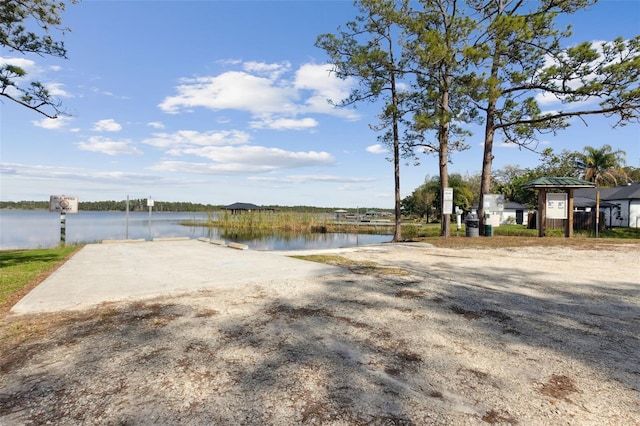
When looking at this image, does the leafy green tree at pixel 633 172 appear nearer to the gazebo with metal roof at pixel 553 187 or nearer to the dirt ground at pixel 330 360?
the gazebo with metal roof at pixel 553 187

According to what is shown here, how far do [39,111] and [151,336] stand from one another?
286 inches

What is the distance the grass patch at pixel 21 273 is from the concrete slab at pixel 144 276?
17cm

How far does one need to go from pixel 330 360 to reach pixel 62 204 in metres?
14.3

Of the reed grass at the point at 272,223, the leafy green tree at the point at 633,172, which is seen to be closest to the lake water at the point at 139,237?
the reed grass at the point at 272,223

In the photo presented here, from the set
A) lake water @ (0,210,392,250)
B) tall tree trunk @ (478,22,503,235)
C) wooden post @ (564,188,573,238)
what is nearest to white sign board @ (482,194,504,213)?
tall tree trunk @ (478,22,503,235)

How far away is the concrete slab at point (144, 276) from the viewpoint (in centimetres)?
470

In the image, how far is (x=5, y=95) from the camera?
7145mm

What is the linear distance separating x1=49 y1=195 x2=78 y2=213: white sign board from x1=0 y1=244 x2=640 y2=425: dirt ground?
36.5 feet

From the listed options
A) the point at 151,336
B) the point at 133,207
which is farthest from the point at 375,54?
the point at 133,207

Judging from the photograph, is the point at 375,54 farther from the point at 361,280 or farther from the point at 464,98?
the point at 361,280

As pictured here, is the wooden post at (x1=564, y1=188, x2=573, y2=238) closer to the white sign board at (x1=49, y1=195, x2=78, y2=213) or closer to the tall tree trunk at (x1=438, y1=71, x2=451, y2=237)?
the tall tree trunk at (x1=438, y1=71, x2=451, y2=237)

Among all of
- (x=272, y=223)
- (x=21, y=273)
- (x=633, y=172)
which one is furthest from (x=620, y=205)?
(x=21, y=273)

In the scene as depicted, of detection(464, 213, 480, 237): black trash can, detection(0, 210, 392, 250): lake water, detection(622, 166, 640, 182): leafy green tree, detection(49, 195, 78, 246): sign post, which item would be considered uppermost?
detection(622, 166, 640, 182): leafy green tree

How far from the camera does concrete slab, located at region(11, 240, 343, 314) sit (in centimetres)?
470
